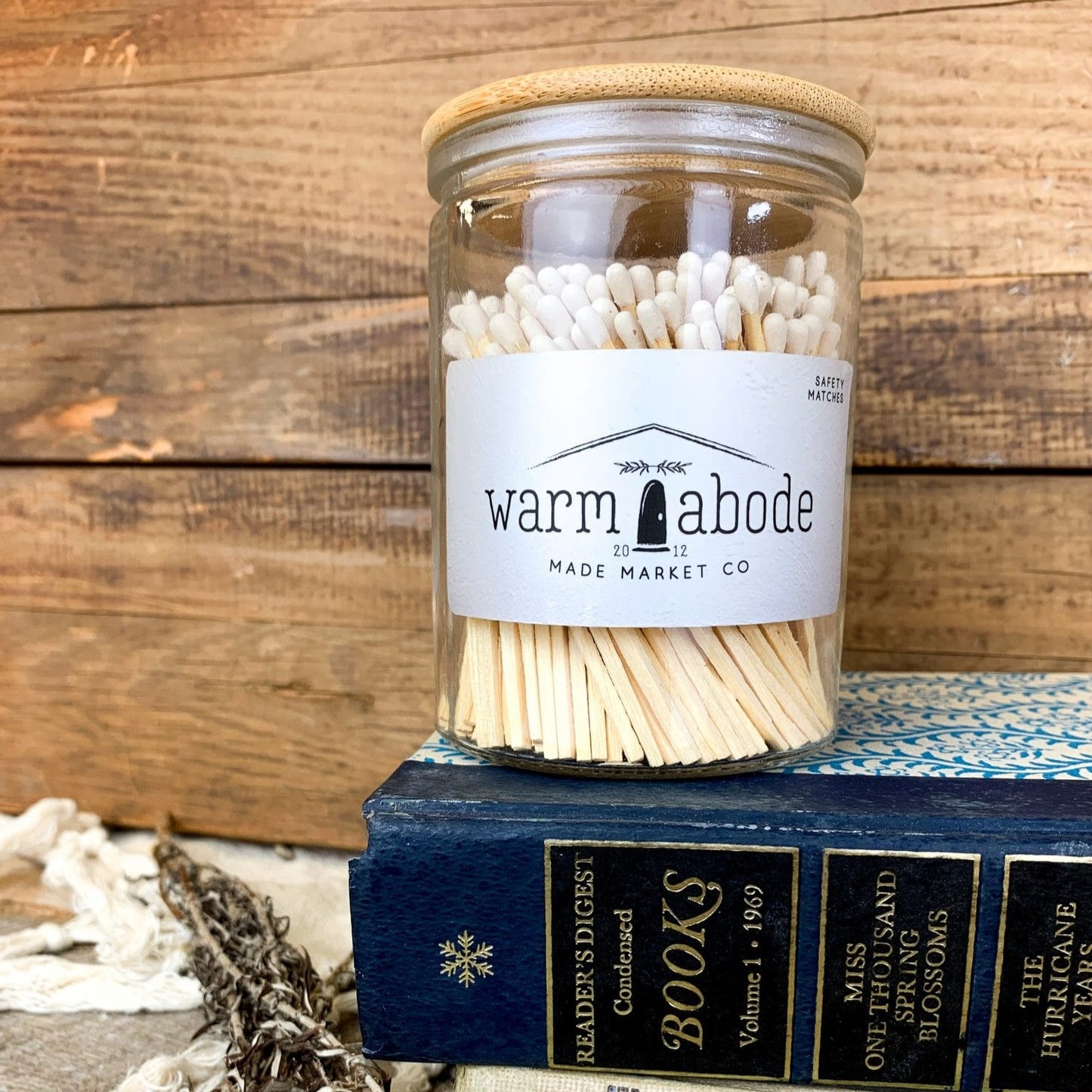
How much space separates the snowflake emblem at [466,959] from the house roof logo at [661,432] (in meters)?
0.17

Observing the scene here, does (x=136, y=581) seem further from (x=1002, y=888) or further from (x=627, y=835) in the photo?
(x=1002, y=888)

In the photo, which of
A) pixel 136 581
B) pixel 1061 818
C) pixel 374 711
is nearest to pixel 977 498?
pixel 1061 818

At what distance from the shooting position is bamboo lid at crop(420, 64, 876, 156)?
12.9 inches

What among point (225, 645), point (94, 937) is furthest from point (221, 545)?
point (94, 937)

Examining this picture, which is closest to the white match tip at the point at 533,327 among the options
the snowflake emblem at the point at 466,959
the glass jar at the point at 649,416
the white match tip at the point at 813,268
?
the glass jar at the point at 649,416

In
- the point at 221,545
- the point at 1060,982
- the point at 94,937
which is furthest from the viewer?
the point at 221,545

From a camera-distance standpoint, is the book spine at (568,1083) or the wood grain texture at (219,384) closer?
the book spine at (568,1083)

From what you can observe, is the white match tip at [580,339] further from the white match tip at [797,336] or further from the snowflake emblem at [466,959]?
the snowflake emblem at [466,959]

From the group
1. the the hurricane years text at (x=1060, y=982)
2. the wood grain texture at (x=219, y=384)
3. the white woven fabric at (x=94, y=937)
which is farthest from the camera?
the wood grain texture at (x=219, y=384)

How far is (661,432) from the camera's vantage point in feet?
1.10

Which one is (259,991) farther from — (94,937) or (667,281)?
(667,281)

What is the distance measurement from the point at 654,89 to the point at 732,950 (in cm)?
30

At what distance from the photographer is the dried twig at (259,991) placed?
14.1 inches

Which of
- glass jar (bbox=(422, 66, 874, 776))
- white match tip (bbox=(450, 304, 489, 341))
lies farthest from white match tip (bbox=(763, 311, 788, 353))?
white match tip (bbox=(450, 304, 489, 341))
